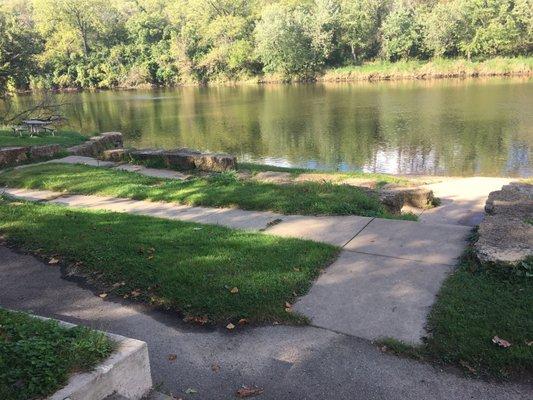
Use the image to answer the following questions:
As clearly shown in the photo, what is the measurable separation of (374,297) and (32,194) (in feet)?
28.8

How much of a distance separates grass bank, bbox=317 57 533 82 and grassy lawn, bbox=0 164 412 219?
51.2m

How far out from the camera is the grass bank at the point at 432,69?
5331 cm

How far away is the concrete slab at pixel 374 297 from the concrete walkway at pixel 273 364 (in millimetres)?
251

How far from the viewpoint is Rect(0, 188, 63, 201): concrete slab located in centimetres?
1049

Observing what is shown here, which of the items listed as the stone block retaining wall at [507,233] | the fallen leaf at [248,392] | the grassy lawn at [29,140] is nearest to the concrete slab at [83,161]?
the grassy lawn at [29,140]

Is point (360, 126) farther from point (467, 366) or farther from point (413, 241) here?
point (467, 366)

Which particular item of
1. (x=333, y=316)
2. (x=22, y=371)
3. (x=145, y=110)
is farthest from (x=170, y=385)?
(x=145, y=110)

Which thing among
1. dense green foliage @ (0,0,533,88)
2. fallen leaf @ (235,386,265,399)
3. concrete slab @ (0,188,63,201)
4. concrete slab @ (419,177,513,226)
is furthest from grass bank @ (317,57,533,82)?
fallen leaf @ (235,386,265,399)

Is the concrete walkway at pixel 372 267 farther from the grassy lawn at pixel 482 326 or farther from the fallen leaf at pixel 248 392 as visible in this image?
the fallen leaf at pixel 248 392

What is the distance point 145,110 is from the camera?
4372cm

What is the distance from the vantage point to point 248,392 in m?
3.77

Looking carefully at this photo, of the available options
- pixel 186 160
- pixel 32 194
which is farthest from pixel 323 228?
pixel 186 160

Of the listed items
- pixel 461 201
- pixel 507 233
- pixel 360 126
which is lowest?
pixel 360 126

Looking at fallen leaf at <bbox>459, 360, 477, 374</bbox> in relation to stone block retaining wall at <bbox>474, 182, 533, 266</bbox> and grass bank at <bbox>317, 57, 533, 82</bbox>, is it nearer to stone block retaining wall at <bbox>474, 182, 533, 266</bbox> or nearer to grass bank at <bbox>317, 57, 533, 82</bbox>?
stone block retaining wall at <bbox>474, 182, 533, 266</bbox>
